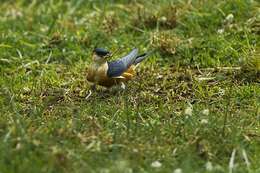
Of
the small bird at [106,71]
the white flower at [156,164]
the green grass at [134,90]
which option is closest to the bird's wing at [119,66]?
the small bird at [106,71]

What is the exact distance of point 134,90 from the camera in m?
4.93

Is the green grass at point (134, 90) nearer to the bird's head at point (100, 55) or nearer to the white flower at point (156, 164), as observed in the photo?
the white flower at point (156, 164)

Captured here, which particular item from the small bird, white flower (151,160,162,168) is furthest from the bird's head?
white flower (151,160,162,168)

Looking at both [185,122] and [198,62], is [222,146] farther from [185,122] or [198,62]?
[198,62]

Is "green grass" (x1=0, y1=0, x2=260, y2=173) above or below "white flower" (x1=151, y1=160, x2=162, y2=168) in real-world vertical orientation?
above

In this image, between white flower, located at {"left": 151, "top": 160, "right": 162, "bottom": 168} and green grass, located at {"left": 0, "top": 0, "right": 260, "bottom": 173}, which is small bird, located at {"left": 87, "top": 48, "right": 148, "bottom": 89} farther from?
white flower, located at {"left": 151, "top": 160, "right": 162, "bottom": 168}

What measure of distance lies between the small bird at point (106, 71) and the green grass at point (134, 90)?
0.36 feet

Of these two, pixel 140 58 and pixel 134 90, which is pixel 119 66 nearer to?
pixel 134 90

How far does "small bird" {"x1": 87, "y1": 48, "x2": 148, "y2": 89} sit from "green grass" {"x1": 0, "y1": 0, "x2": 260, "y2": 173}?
109mm

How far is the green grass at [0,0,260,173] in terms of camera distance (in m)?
3.58

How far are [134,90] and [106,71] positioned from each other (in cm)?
30

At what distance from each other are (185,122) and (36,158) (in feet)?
3.16

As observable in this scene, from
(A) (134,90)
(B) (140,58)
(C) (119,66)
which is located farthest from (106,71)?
(B) (140,58)

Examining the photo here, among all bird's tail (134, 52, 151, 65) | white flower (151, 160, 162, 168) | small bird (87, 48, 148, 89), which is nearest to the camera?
white flower (151, 160, 162, 168)
